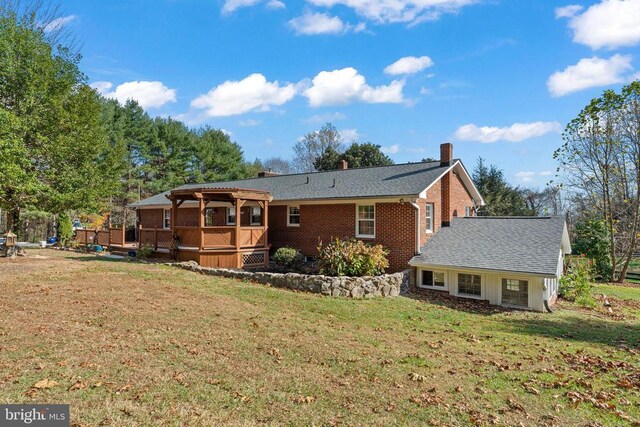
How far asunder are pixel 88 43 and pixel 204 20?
10.1 metres

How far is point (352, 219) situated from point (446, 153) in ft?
17.7

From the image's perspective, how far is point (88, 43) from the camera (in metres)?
20.4

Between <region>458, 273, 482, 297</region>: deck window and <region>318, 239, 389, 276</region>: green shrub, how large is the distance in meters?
2.91

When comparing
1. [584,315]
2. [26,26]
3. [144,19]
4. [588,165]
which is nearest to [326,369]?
[584,315]

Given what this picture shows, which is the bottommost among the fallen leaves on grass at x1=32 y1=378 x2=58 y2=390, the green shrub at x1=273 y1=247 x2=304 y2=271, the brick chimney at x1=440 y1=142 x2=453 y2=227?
the fallen leaves on grass at x1=32 y1=378 x2=58 y2=390

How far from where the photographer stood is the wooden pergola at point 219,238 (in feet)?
52.0

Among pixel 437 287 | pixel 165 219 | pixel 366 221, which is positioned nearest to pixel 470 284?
pixel 437 287

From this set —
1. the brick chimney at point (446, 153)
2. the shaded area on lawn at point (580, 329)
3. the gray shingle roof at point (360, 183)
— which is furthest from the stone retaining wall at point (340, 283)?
the brick chimney at point (446, 153)

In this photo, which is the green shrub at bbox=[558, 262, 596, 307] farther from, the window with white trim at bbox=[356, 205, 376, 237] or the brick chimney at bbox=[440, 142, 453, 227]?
the window with white trim at bbox=[356, 205, 376, 237]

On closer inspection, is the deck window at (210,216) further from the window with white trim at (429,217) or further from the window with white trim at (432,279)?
the window with white trim at (432,279)

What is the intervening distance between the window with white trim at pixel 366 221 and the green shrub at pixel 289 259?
9.61ft

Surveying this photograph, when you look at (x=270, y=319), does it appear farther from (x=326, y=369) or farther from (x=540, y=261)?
(x=540, y=261)

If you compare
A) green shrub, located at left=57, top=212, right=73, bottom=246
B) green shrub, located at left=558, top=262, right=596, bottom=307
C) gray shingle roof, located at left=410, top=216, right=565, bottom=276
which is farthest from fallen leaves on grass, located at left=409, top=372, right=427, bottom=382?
green shrub, located at left=57, top=212, right=73, bottom=246

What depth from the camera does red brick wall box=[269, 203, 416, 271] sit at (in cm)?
1498
